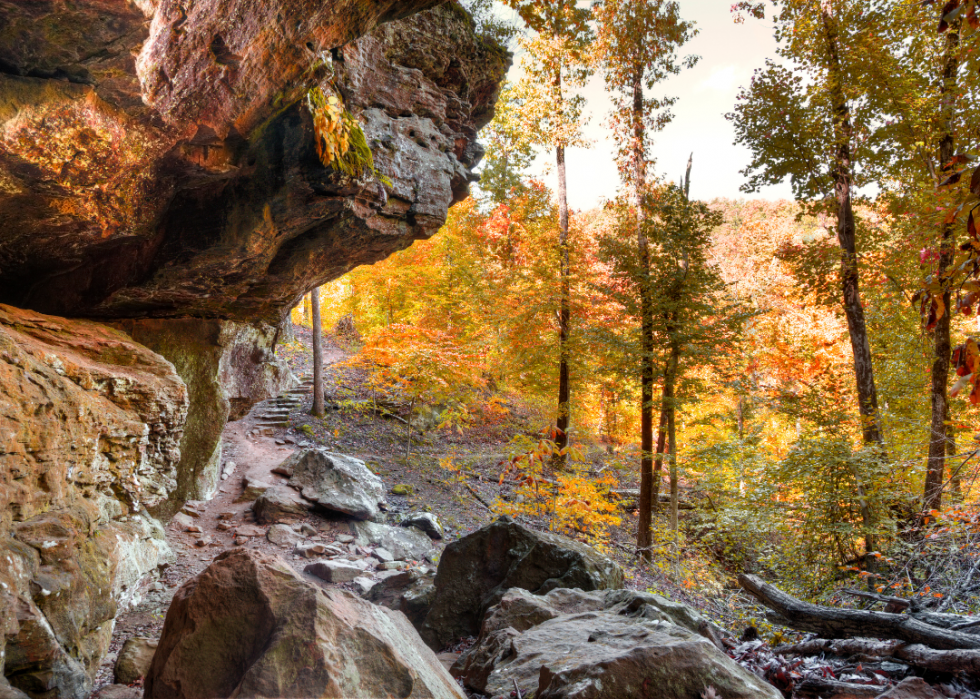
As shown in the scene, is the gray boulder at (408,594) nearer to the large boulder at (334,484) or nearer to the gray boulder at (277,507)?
the large boulder at (334,484)

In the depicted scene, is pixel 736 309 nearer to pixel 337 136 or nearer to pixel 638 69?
pixel 638 69

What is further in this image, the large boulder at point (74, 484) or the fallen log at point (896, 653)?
the large boulder at point (74, 484)

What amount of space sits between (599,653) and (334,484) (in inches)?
307

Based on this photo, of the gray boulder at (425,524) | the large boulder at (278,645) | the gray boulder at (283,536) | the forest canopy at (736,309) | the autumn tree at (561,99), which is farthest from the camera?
the autumn tree at (561,99)

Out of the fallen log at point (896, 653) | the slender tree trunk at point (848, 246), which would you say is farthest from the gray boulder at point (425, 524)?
the slender tree trunk at point (848, 246)

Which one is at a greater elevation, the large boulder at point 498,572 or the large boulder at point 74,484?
the large boulder at point 74,484

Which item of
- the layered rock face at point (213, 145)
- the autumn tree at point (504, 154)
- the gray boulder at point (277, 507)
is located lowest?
the gray boulder at point (277, 507)

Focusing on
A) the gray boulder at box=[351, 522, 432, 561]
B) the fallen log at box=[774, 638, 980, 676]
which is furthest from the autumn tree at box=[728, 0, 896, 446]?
the gray boulder at box=[351, 522, 432, 561]

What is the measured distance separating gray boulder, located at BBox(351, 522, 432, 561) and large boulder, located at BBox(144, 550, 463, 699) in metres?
6.18

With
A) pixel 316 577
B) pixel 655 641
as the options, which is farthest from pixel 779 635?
pixel 316 577

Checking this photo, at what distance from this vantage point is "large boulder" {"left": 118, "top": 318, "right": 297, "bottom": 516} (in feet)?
25.2

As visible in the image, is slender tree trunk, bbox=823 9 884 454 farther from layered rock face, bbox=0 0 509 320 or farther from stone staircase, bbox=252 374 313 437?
stone staircase, bbox=252 374 313 437

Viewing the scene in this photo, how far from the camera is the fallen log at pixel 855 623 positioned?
121 inches

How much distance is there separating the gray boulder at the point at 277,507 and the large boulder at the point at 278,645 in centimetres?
634
